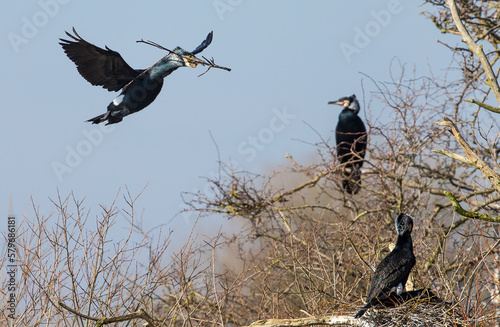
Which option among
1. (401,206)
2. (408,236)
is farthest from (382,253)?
(408,236)

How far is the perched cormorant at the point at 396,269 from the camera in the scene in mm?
5535

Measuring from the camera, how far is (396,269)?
5656 millimetres

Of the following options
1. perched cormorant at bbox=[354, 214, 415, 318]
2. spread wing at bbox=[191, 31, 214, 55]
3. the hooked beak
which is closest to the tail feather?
the hooked beak

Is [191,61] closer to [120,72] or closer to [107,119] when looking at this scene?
[107,119]

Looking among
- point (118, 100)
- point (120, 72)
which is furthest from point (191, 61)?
point (120, 72)

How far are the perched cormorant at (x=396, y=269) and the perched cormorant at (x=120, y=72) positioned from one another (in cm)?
247

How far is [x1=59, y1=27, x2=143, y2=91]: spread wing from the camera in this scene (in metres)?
4.97

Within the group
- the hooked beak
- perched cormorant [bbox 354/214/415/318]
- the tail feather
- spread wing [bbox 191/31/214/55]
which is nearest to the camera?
the hooked beak

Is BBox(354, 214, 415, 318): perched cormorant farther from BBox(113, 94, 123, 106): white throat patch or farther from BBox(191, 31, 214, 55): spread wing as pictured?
BBox(113, 94, 123, 106): white throat patch

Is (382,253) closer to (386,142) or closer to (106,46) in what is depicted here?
(386,142)

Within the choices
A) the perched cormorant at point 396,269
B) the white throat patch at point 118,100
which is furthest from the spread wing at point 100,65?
the perched cormorant at point 396,269

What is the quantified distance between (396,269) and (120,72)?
2.88 meters

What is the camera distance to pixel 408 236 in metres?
5.95

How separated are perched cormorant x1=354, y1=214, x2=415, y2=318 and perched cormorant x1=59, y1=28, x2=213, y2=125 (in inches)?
97.1
